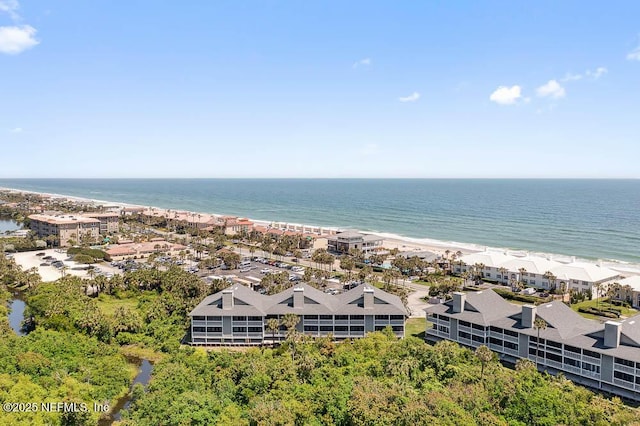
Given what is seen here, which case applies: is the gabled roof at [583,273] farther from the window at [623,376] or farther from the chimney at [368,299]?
the chimney at [368,299]

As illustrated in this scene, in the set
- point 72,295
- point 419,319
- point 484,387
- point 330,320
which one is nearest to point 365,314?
point 330,320

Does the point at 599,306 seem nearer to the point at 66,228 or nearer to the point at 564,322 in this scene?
the point at 564,322

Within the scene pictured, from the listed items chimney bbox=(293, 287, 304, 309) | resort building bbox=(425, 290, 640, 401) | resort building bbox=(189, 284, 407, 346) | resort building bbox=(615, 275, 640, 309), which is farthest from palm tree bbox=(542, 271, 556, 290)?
chimney bbox=(293, 287, 304, 309)

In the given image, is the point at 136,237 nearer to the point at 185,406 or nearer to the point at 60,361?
the point at 60,361

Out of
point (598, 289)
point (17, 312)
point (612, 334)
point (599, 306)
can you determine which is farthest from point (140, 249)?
point (612, 334)

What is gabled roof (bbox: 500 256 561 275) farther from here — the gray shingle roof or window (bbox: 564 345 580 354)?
Answer: window (bbox: 564 345 580 354)

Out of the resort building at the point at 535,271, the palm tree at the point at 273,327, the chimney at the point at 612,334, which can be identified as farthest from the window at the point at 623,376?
the resort building at the point at 535,271
